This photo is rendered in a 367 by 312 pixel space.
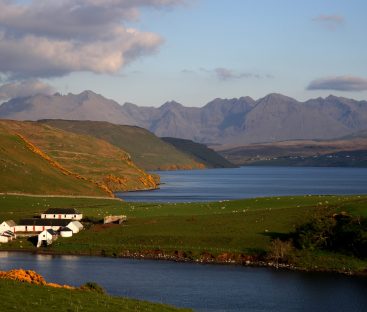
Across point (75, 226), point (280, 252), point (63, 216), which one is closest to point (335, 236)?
point (280, 252)

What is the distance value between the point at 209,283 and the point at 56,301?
2934 cm

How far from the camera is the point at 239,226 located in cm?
10312

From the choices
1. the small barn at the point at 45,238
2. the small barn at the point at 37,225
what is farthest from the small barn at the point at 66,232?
the small barn at the point at 37,225

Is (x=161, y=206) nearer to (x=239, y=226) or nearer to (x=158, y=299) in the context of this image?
(x=239, y=226)

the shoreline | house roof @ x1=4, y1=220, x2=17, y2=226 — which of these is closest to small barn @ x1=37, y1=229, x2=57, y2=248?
the shoreline

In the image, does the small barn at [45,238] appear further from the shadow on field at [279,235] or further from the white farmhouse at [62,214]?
the shadow on field at [279,235]

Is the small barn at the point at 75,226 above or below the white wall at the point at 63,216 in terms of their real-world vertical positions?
below

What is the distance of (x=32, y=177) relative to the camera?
178000 mm

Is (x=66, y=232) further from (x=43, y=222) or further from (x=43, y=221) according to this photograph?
(x=43, y=221)

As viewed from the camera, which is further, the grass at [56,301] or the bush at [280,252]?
Result: the bush at [280,252]

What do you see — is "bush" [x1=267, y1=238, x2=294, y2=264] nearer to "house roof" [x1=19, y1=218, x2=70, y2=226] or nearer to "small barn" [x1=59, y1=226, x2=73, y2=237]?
"small barn" [x1=59, y1=226, x2=73, y2=237]

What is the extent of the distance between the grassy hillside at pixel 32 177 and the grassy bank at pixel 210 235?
45.3 metres

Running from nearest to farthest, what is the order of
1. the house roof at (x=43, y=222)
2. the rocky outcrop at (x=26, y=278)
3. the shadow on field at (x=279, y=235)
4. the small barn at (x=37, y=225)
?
the rocky outcrop at (x=26, y=278) < the shadow on field at (x=279, y=235) < the small barn at (x=37, y=225) < the house roof at (x=43, y=222)

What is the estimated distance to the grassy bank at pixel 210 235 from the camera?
90438 mm
